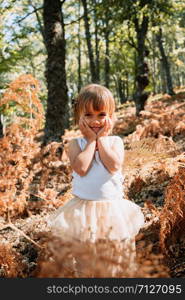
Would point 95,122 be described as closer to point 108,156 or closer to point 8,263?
point 108,156

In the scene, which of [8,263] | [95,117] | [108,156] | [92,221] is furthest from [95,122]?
[8,263]

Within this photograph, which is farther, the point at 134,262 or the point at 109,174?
the point at 109,174

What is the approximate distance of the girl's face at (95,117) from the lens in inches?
93.0

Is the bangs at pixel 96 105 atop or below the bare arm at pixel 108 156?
atop

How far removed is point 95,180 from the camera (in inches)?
90.7

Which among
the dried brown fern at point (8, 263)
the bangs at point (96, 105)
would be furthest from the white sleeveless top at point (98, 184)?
the dried brown fern at point (8, 263)

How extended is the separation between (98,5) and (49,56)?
3.60m

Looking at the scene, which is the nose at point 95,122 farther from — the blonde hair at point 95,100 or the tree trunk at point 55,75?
the tree trunk at point 55,75

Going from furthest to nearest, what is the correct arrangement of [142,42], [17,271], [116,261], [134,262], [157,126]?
[142,42] < [157,126] < [17,271] < [134,262] < [116,261]

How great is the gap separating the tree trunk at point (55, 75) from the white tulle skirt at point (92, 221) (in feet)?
13.7

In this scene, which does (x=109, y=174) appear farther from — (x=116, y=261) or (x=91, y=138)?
(x=116, y=261)

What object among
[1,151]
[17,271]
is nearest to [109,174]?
[17,271]

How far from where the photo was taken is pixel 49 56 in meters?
6.43

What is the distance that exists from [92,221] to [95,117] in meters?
0.76
